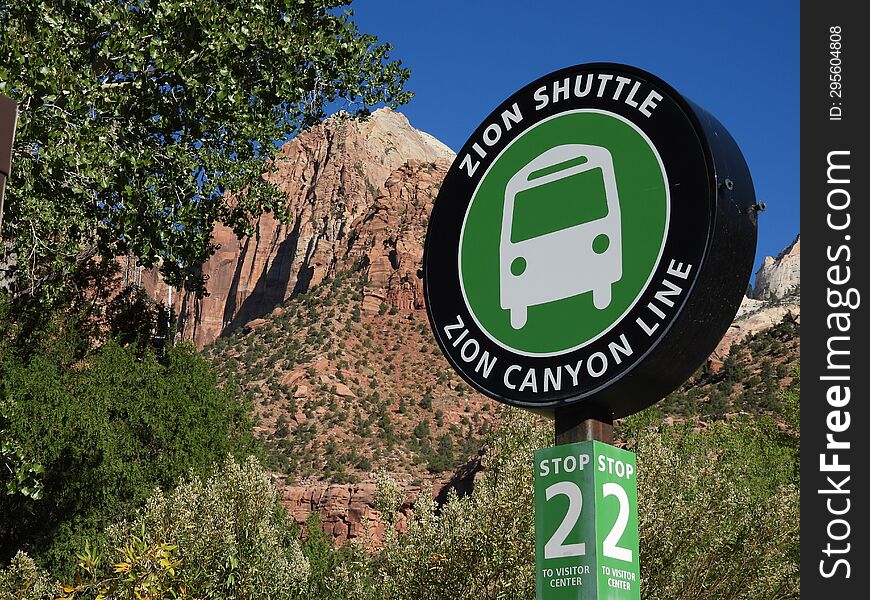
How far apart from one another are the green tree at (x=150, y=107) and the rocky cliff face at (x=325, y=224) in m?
90.1

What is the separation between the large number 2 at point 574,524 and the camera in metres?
4.82

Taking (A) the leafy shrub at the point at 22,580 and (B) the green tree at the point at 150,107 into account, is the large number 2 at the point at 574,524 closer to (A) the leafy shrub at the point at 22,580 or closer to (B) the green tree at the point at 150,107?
(B) the green tree at the point at 150,107

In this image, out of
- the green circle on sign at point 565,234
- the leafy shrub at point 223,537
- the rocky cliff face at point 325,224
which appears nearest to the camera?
the green circle on sign at point 565,234

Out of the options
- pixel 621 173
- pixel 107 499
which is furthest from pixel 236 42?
pixel 107 499

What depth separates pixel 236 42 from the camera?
51.4 ft

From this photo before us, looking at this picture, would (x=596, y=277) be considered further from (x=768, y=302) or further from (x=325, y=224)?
(x=325, y=224)

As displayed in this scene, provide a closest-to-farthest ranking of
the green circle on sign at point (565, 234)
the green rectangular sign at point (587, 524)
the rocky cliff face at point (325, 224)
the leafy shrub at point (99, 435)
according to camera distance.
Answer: the green rectangular sign at point (587, 524) < the green circle on sign at point (565, 234) < the leafy shrub at point (99, 435) < the rocky cliff face at point (325, 224)

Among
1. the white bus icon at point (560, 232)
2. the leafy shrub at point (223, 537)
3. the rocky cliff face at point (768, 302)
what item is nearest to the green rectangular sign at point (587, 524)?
the white bus icon at point (560, 232)

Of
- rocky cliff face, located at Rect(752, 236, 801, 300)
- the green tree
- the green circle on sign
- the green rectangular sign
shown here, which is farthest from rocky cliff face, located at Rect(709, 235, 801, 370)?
the green rectangular sign

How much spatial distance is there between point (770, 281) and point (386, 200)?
268 ft

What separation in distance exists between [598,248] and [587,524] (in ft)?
4.50

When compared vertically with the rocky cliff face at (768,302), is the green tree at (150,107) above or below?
below

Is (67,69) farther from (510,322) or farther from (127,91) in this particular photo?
(510,322)

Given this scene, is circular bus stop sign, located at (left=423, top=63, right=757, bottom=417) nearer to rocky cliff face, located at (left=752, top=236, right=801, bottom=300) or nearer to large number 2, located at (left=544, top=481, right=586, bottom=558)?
large number 2, located at (left=544, top=481, right=586, bottom=558)
